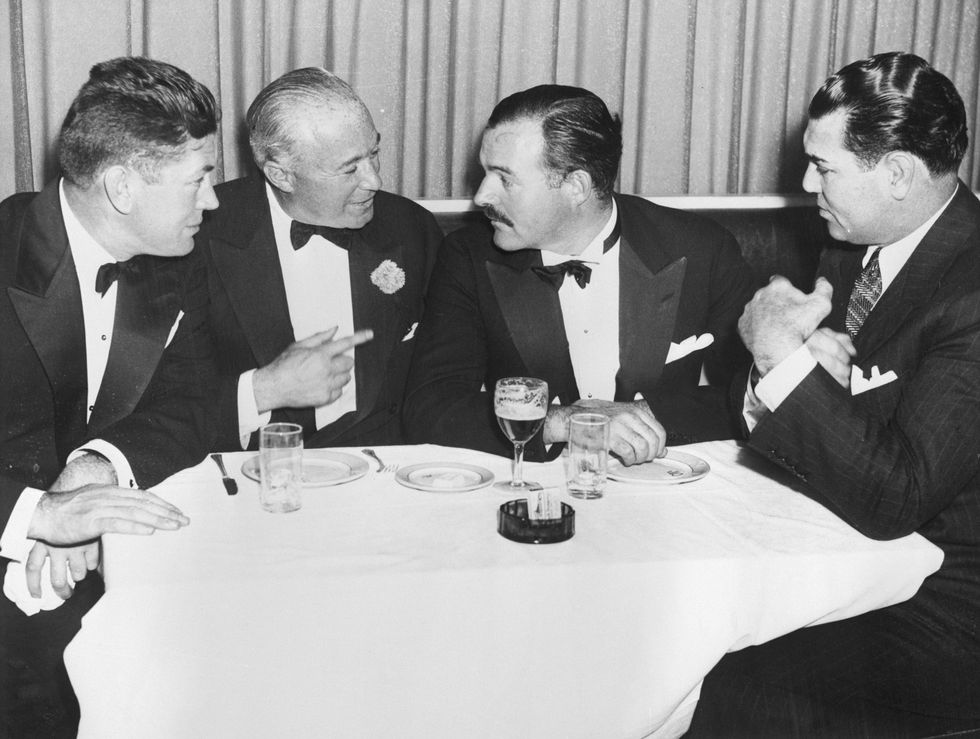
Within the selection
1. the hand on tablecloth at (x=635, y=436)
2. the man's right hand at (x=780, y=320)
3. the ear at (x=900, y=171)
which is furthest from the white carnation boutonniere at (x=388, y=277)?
the ear at (x=900, y=171)

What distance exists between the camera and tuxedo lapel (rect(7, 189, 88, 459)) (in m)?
2.32

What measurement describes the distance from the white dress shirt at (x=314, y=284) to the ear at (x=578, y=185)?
746mm

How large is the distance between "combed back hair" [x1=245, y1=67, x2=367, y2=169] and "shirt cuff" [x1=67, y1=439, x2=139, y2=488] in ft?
4.11

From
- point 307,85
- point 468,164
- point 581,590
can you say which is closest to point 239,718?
point 581,590

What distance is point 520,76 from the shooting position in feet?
13.9

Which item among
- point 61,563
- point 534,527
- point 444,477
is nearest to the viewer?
point 534,527

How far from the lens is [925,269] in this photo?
208 cm

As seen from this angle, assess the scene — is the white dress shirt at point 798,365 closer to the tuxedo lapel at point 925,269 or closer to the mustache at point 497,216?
the tuxedo lapel at point 925,269

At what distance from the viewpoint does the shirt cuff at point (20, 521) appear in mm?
1903

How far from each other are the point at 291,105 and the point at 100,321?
3.06ft

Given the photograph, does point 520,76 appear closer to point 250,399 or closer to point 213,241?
point 213,241

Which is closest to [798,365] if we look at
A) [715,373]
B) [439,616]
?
[439,616]

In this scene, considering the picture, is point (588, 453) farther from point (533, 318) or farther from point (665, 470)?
point (533, 318)

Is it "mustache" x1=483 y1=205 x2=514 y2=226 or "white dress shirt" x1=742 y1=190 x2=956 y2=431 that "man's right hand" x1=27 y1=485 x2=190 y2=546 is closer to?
"white dress shirt" x1=742 y1=190 x2=956 y2=431
